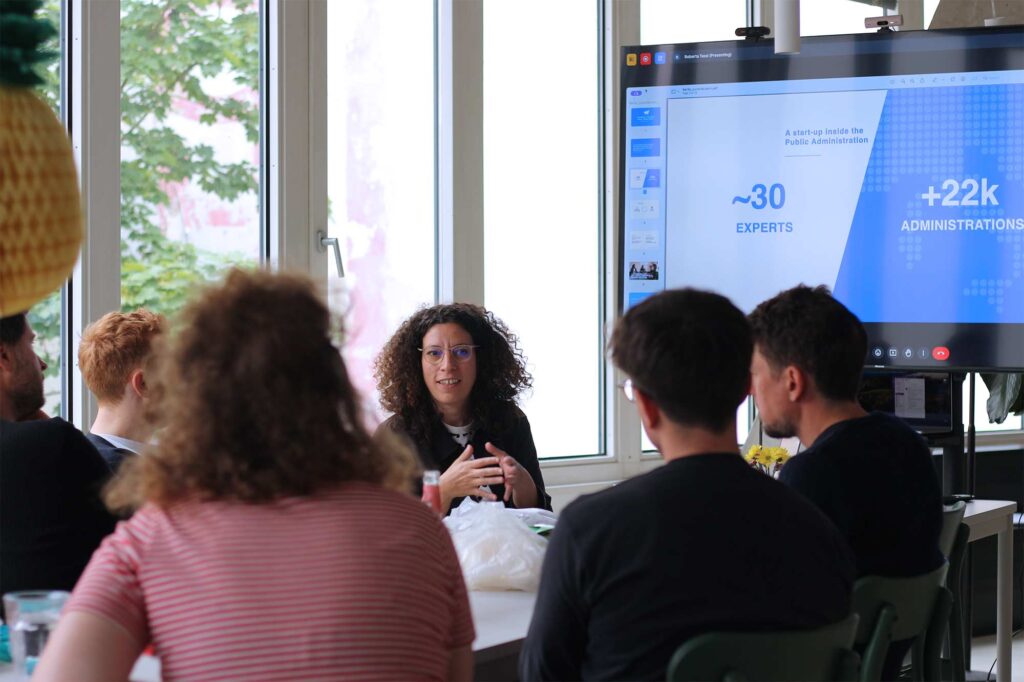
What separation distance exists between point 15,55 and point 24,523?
1.69 m

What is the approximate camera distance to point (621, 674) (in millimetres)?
1655

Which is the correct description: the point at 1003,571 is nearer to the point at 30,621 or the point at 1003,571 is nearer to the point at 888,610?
the point at 888,610

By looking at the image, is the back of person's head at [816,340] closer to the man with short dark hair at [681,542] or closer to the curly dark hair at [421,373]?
the man with short dark hair at [681,542]

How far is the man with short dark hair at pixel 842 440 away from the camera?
2291 millimetres

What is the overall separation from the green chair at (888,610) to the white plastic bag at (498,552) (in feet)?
1.99

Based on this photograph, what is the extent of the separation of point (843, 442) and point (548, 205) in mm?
2885

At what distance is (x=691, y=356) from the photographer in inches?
68.4

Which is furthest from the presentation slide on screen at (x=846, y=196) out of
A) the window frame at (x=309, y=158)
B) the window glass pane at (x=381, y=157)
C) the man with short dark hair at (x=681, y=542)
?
the man with short dark hair at (x=681, y=542)

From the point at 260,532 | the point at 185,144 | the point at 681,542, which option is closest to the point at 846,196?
the point at 185,144

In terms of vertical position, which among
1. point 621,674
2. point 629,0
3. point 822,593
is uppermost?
point 629,0

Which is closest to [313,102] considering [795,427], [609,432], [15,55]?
[609,432]

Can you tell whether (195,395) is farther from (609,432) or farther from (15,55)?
(609,432)

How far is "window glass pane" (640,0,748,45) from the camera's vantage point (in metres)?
5.33

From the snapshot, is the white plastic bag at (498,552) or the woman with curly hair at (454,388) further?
the woman with curly hair at (454,388)
